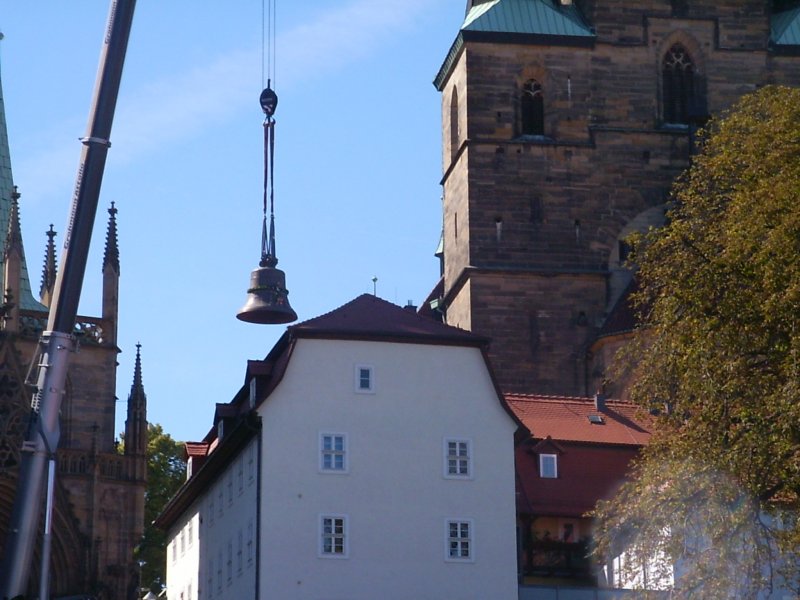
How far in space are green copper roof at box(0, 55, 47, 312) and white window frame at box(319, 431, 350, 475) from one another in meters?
11.8

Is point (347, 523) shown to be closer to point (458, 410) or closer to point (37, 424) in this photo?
point (458, 410)

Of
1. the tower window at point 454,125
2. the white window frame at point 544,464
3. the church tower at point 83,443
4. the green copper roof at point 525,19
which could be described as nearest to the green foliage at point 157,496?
the tower window at point 454,125

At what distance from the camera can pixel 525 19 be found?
65125 mm

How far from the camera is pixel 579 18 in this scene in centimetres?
6581

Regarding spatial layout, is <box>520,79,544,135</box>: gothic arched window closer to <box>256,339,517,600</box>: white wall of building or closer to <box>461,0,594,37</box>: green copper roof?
<box>461,0,594,37</box>: green copper roof

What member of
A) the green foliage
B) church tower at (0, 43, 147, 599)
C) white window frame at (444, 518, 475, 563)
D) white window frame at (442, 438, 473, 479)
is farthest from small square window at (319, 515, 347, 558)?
the green foliage

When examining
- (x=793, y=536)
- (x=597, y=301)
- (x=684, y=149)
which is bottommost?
(x=793, y=536)

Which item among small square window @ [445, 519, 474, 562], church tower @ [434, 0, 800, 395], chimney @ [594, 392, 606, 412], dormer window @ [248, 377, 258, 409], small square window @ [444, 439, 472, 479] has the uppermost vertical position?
church tower @ [434, 0, 800, 395]

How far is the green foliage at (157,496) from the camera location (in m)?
70.4

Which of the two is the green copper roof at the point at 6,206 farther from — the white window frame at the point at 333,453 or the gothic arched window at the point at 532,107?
the gothic arched window at the point at 532,107

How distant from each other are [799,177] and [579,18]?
33.8m

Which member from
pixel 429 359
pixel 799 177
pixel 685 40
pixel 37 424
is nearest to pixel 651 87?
pixel 685 40

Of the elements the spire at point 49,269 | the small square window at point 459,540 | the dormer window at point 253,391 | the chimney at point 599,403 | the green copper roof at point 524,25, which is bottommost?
the small square window at point 459,540

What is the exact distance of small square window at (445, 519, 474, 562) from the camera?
45062 mm
